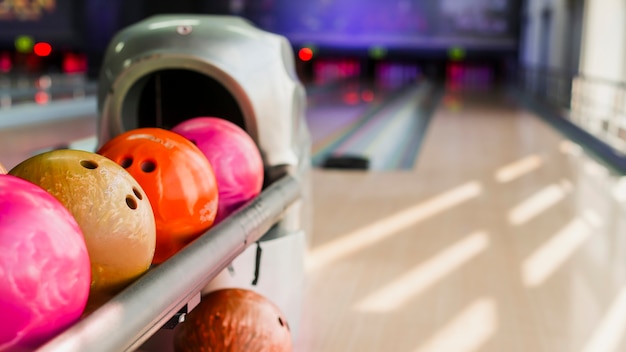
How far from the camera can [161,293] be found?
1321 millimetres

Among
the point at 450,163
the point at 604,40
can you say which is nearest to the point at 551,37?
the point at 604,40

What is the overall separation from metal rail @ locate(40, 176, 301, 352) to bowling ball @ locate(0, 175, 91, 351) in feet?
0.14

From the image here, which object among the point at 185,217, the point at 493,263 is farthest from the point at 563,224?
the point at 185,217

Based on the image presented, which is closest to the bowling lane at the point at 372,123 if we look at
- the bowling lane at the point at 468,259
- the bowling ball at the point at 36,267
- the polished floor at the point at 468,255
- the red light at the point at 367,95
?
the red light at the point at 367,95

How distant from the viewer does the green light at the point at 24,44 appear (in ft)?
56.3

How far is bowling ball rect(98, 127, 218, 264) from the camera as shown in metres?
1.69

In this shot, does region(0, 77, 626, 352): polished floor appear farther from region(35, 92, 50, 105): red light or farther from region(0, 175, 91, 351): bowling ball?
region(35, 92, 50, 105): red light

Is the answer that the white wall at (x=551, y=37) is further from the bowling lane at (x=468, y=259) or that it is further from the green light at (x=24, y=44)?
the green light at (x=24, y=44)

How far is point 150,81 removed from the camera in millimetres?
2590

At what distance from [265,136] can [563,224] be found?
2.01 meters

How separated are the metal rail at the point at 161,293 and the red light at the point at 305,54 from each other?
17.1 m

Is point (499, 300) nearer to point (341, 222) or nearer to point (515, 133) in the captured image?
point (341, 222)

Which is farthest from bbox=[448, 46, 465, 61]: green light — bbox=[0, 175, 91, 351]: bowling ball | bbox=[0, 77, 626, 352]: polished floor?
bbox=[0, 175, 91, 351]: bowling ball

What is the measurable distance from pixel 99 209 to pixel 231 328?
435 mm
